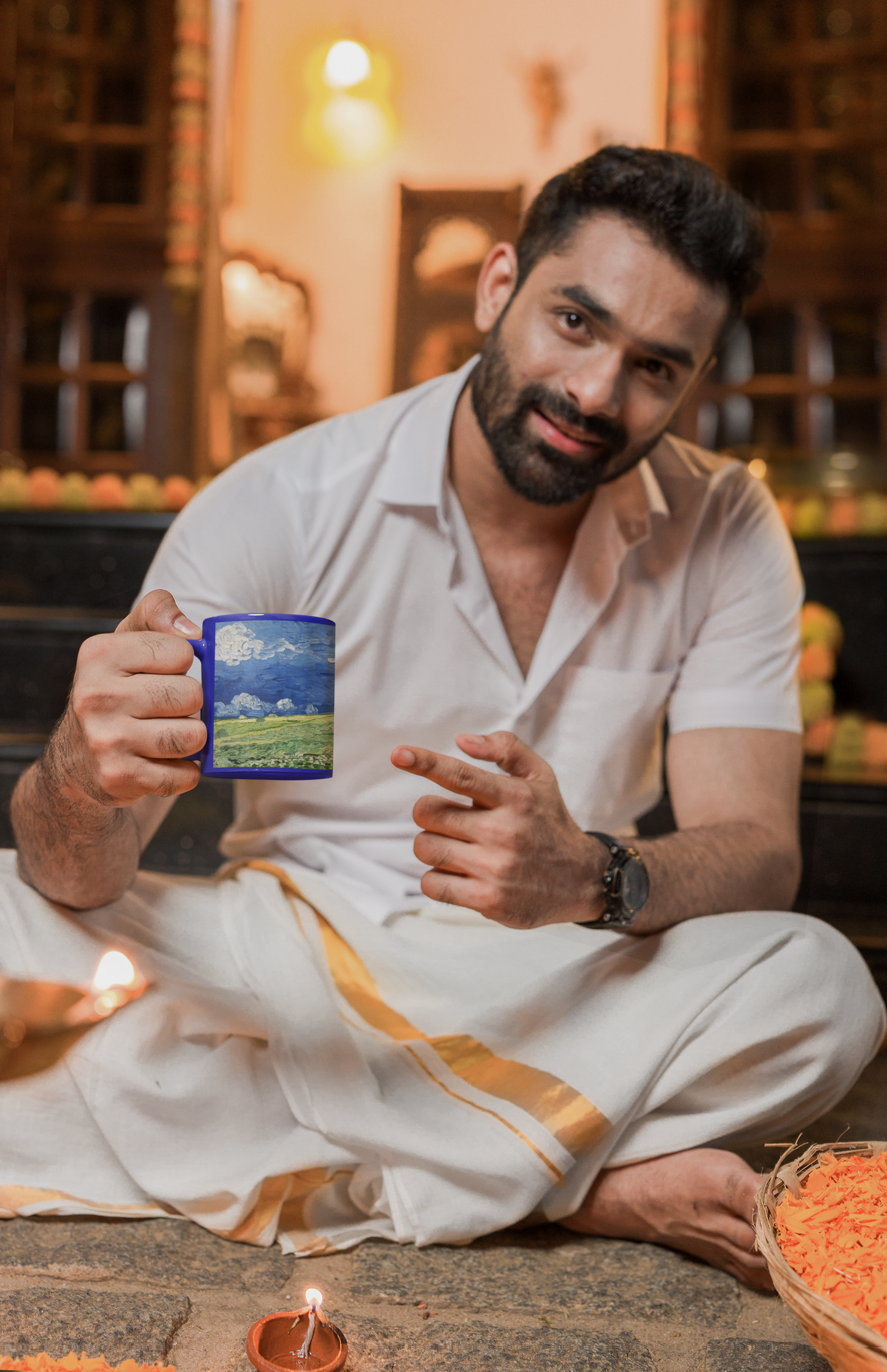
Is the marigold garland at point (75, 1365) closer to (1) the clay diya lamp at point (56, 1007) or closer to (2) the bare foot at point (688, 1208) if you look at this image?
(1) the clay diya lamp at point (56, 1007)

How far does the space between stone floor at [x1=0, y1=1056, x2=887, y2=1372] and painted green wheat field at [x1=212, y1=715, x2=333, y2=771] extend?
37 cm

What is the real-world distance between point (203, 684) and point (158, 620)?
2.6 inches

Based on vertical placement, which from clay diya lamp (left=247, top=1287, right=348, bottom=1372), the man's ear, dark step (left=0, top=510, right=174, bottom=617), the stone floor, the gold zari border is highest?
the man's ear

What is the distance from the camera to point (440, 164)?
7.12ft

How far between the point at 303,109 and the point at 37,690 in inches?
61.1

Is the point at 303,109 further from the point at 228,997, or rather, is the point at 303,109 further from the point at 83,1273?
the point at 83,1273

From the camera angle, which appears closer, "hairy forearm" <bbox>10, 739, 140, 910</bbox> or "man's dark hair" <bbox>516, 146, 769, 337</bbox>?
"hairy forearm" <bbox>10, 739, 140, 910</bbox>

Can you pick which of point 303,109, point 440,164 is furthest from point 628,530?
point 303,109

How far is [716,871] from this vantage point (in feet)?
3.29

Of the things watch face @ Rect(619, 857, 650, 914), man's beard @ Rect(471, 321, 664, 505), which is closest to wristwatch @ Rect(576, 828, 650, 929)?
watch face @ Rect(619, 857, 650, 914)

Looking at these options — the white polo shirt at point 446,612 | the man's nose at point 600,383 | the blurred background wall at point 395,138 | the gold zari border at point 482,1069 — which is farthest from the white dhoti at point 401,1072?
the blurred background wall at point 395,138

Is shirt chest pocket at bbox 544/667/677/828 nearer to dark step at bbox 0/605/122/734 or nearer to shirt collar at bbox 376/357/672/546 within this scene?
shirt collar at bbox 376/357/672/546

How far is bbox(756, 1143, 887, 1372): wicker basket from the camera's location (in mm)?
587

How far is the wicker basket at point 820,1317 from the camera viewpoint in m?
0.59
